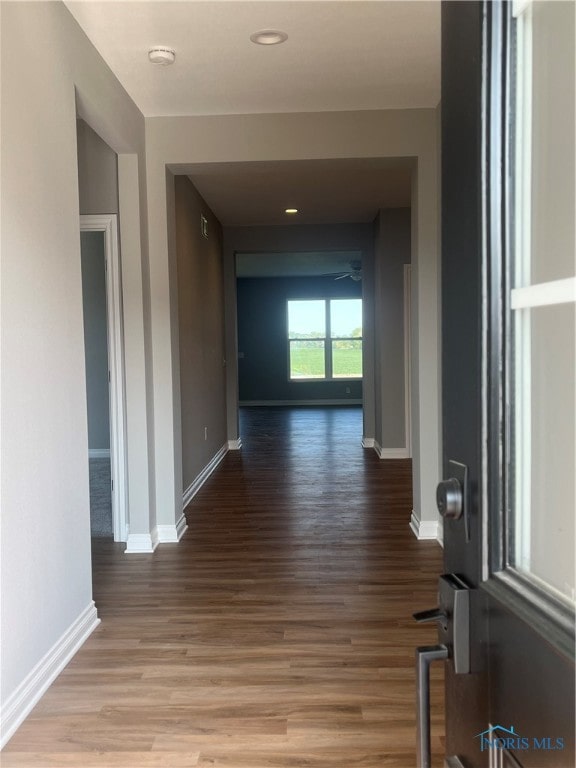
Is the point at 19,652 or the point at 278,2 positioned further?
the point at 278,2

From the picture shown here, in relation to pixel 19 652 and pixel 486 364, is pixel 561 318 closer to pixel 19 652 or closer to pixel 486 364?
pixel 486 364

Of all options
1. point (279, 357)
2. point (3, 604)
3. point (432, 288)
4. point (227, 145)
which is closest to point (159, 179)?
point (227, 145)

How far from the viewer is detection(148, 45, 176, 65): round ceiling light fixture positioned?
115 inches

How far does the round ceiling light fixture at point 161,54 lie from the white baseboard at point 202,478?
2.98 m

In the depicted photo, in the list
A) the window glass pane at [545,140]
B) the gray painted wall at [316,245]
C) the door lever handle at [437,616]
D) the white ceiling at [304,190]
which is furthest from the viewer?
the gray painted wall at [316,245]

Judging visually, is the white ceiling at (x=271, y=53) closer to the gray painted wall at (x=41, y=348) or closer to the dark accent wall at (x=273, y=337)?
the gray painted wall at (x=41, y=348)

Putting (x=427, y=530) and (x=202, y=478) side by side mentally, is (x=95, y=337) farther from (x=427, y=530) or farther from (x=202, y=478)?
(x=427, y=530)

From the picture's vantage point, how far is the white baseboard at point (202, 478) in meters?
5.02

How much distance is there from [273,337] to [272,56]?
34.9ft

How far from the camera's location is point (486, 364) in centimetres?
→ 68

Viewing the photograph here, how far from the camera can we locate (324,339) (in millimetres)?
13703

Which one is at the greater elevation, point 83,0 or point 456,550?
point 83,0

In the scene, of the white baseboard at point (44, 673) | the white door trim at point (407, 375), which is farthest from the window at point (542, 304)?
the white door trim at point (407, 375)

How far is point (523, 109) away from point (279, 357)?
515 inches
